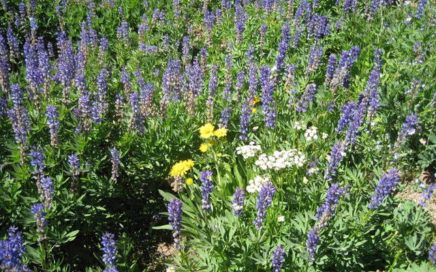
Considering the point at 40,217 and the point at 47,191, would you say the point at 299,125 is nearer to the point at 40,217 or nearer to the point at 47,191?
the point at 47,191

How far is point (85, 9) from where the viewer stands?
9219 millimetres

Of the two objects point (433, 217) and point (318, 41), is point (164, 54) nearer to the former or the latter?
point (318, 41)

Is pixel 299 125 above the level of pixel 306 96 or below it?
below

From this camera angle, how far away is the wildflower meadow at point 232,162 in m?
3.73

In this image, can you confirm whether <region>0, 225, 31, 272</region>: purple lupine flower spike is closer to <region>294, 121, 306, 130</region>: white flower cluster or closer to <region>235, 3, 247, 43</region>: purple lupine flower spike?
<region>294, 121, 306, 130</region>: white flower cluster

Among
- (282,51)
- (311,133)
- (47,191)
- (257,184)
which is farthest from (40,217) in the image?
(282,51)

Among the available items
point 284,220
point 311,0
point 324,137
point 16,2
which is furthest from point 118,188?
point 16,2

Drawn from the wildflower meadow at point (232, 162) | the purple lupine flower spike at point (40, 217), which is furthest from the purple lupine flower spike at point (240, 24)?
the purple lupine flower spike at point (40, 217)

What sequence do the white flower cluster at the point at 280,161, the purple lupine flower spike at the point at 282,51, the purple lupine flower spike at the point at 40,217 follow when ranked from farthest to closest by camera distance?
the purple lupine flower spike at the point at 282,51 < the white flower cluster at the point at 280,161 < the purple lupine flower spike at the point at 40,217

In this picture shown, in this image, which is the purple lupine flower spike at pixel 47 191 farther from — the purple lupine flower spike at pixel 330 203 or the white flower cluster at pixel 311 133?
the white flower cluster at pixel 311 133

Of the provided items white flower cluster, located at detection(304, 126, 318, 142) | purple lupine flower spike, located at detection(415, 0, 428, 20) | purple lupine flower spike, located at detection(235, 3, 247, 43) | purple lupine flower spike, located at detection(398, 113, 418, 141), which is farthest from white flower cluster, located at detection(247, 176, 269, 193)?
purple lupine flower spike, located at detection(415, 0, 428, 20)

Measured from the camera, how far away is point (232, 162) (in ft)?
16.7

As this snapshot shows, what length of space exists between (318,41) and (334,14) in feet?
7.68

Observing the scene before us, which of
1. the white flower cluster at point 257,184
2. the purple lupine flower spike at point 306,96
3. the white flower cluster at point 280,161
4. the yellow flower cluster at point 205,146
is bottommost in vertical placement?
the yellow flower cluster at point 205,146
